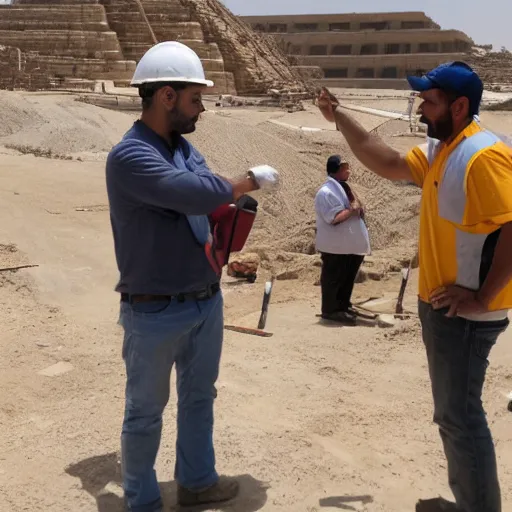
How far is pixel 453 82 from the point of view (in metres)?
2.91

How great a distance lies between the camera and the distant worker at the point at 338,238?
6844 millimetres

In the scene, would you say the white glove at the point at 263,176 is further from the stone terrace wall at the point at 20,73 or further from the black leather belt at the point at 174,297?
the stone terrace wall at the point at 20,73

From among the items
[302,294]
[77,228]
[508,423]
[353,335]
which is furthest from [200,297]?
[77,228]

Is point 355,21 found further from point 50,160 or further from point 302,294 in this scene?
point 302,294

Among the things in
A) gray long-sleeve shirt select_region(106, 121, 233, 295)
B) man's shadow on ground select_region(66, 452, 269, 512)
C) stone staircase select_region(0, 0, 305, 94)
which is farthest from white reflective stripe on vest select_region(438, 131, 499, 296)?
stone staircase select_region(0, 0, 305, 94)

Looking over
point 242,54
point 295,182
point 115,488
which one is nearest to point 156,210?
point 115,488

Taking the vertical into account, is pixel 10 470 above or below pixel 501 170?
below

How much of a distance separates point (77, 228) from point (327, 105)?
666cm

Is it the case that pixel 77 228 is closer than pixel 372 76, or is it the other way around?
pixel 77 228

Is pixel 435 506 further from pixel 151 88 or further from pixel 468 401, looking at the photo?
pixel 151 88

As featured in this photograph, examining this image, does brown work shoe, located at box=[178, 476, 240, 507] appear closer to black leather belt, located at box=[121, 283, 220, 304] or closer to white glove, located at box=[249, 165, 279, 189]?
black leather belt, located at box=[121, 283, 220, 304]

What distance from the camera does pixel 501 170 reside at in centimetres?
271

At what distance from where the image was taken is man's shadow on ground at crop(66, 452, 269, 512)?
3.44 meters

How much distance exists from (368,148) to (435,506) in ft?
5.19
